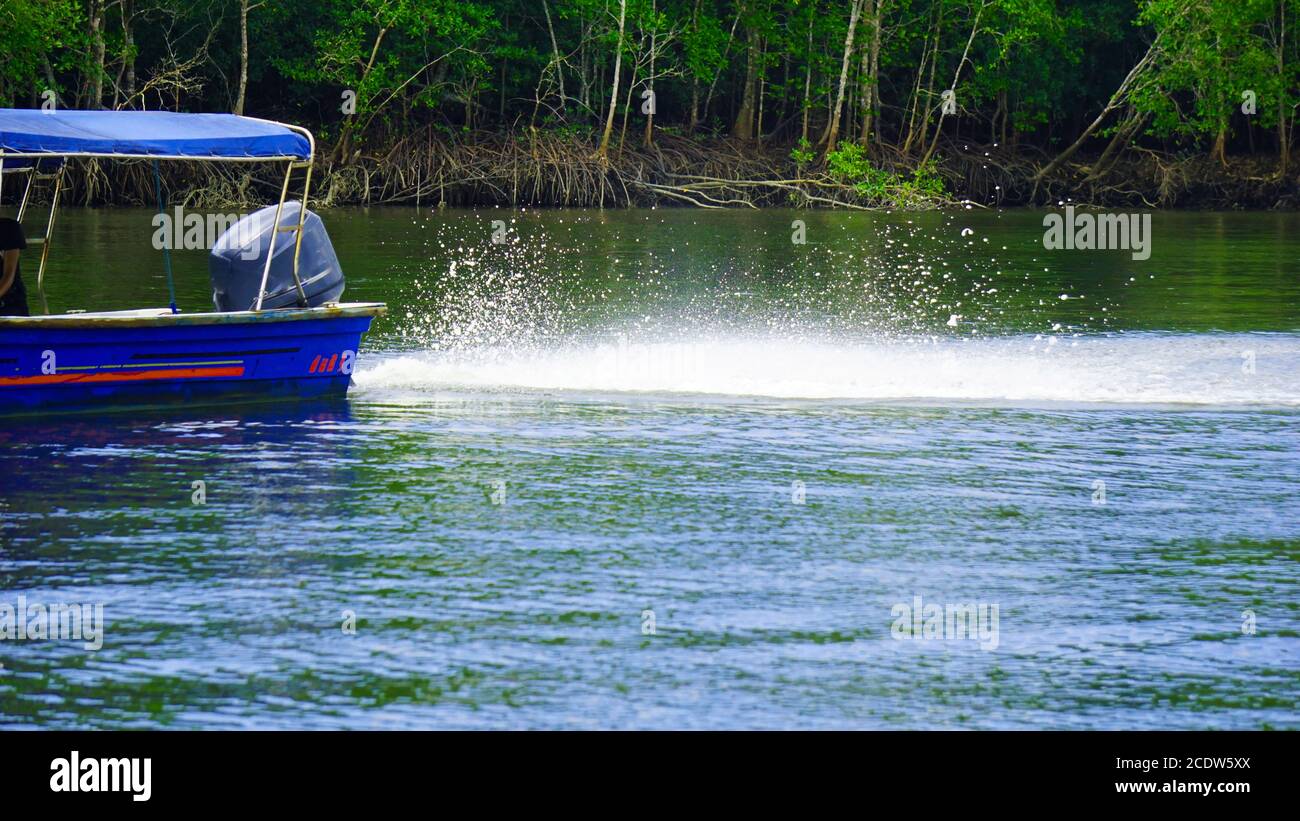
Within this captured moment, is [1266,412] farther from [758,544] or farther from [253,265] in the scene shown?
[253,265]

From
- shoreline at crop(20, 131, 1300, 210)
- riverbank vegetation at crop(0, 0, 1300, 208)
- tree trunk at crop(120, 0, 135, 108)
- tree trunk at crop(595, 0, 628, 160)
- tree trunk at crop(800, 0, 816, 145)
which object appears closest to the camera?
tree trunk at crop(120, 0, 135, 108)

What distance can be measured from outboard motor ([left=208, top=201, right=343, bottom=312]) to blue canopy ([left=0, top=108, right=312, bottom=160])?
A: 0.58 m

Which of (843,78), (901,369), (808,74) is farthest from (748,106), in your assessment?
(901,369)

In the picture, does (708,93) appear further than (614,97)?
Yes

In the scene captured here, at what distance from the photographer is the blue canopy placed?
13.4 m

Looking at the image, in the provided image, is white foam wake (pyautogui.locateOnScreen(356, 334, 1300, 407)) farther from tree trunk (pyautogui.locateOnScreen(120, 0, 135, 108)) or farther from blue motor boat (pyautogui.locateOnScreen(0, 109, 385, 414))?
tree trunk (pyautogui.locateOnScreen(120, 0, 135, 108))

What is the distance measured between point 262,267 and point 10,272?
6.45ft

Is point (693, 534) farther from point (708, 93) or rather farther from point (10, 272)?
point (708, 93)

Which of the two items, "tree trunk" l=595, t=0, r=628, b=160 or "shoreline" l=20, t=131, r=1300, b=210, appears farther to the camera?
"tree trunk" l=595, t=0, r=628, b=160

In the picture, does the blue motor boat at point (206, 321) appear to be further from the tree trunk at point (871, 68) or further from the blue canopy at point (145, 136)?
the tree trunk at point (871, 68)

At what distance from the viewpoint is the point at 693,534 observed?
33.3 feet

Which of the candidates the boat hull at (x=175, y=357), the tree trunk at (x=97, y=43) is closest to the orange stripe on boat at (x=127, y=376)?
the boat hull at (x=175, y=357)

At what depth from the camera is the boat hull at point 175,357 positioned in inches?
533

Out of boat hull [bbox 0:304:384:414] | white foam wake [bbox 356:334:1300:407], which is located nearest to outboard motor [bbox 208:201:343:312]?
boat hull [bbox 0:304:384:414]
